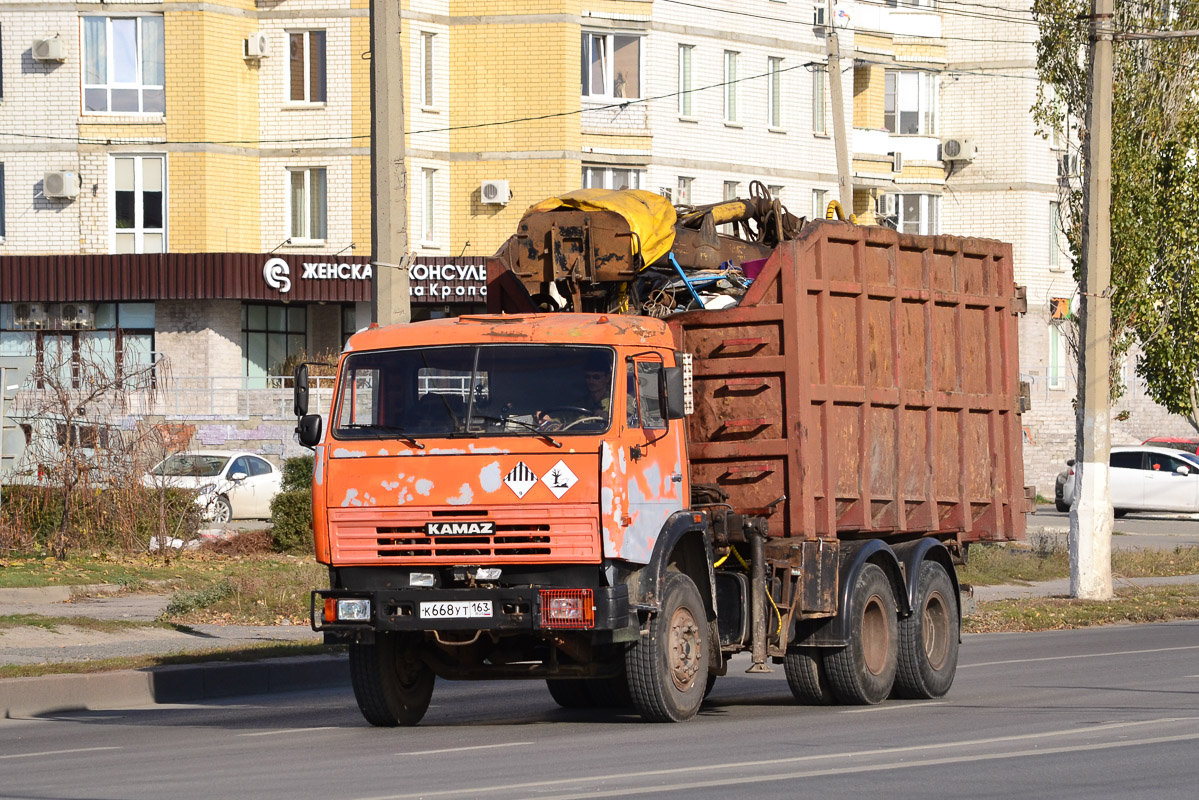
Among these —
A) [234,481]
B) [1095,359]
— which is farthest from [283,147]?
[1095,359]

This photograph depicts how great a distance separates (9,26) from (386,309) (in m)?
34.7

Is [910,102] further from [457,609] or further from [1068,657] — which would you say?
[457,609]

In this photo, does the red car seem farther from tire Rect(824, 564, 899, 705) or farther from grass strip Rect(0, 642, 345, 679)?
tire Rect(824, 564, 899, 705)

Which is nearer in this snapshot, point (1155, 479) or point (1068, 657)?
point (1068, 657)

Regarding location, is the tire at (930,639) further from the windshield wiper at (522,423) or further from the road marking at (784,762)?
the windshield wiper at (522,423)

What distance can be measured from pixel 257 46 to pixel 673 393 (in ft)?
120

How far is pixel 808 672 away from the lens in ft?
45.9

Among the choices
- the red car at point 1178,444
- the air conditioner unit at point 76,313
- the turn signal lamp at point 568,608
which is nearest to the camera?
the turn signal lamp at point 568,608

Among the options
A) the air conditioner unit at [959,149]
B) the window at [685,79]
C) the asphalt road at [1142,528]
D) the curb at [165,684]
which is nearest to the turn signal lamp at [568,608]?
the curb at [165,684]

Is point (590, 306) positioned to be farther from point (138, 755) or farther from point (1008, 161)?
point (1008, 161)

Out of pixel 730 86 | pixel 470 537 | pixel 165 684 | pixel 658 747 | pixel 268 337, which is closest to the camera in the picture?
pixel 658 747

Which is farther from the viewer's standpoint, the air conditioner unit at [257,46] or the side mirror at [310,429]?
the air conditioner unit at [257,46]

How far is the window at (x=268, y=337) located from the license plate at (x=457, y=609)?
36.7 meters

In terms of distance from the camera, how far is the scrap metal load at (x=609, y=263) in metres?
13.6
